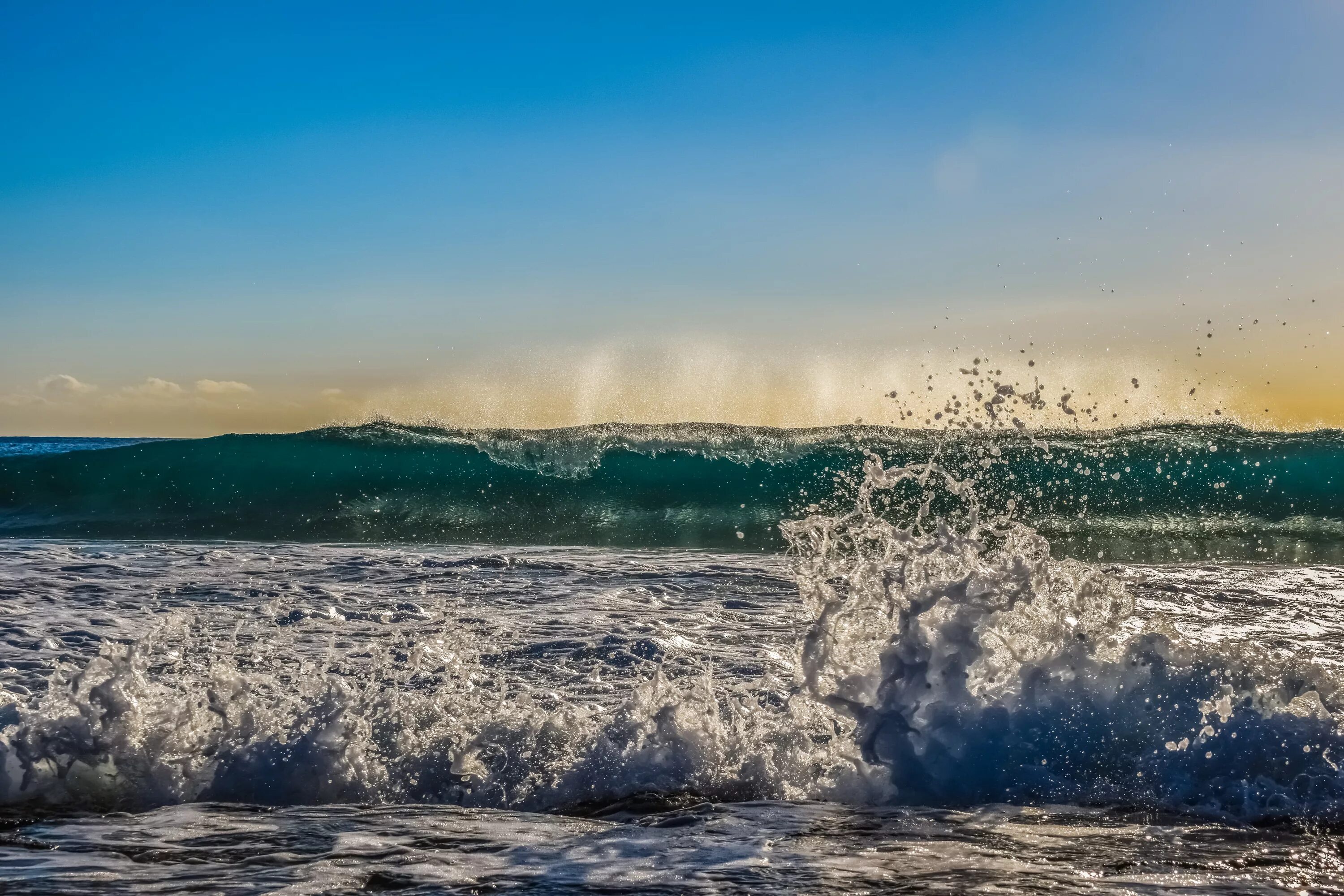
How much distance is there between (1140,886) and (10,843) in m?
2.88

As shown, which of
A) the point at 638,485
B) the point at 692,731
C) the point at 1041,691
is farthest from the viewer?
the point at 638,485

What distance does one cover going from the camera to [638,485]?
57.0ft

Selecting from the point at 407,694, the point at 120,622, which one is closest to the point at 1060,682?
the point at 407,694

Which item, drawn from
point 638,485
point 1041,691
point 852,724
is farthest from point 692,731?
point 638,485

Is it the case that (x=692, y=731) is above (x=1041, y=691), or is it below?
below

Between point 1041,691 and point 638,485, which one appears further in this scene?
point 638,485

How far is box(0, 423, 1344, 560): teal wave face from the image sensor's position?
14.5 metres

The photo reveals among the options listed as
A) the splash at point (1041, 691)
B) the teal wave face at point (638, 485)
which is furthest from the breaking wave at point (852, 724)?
the teal wave face at point (638, 485)

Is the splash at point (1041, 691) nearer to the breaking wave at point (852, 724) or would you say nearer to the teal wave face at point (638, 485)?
the breaking wave at point (852, 724)

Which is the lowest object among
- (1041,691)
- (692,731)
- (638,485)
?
(692,731)

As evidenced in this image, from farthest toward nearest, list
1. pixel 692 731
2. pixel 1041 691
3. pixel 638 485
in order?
pixel 638 485 → pixel 1041 691 → pixel 692 731

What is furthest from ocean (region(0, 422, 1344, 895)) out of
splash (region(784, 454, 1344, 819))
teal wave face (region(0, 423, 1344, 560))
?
teal wave face (region(0, 423, 1344, 560))

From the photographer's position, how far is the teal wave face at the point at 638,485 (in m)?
14.5

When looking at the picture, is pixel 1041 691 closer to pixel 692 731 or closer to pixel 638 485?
pixel 692 731
